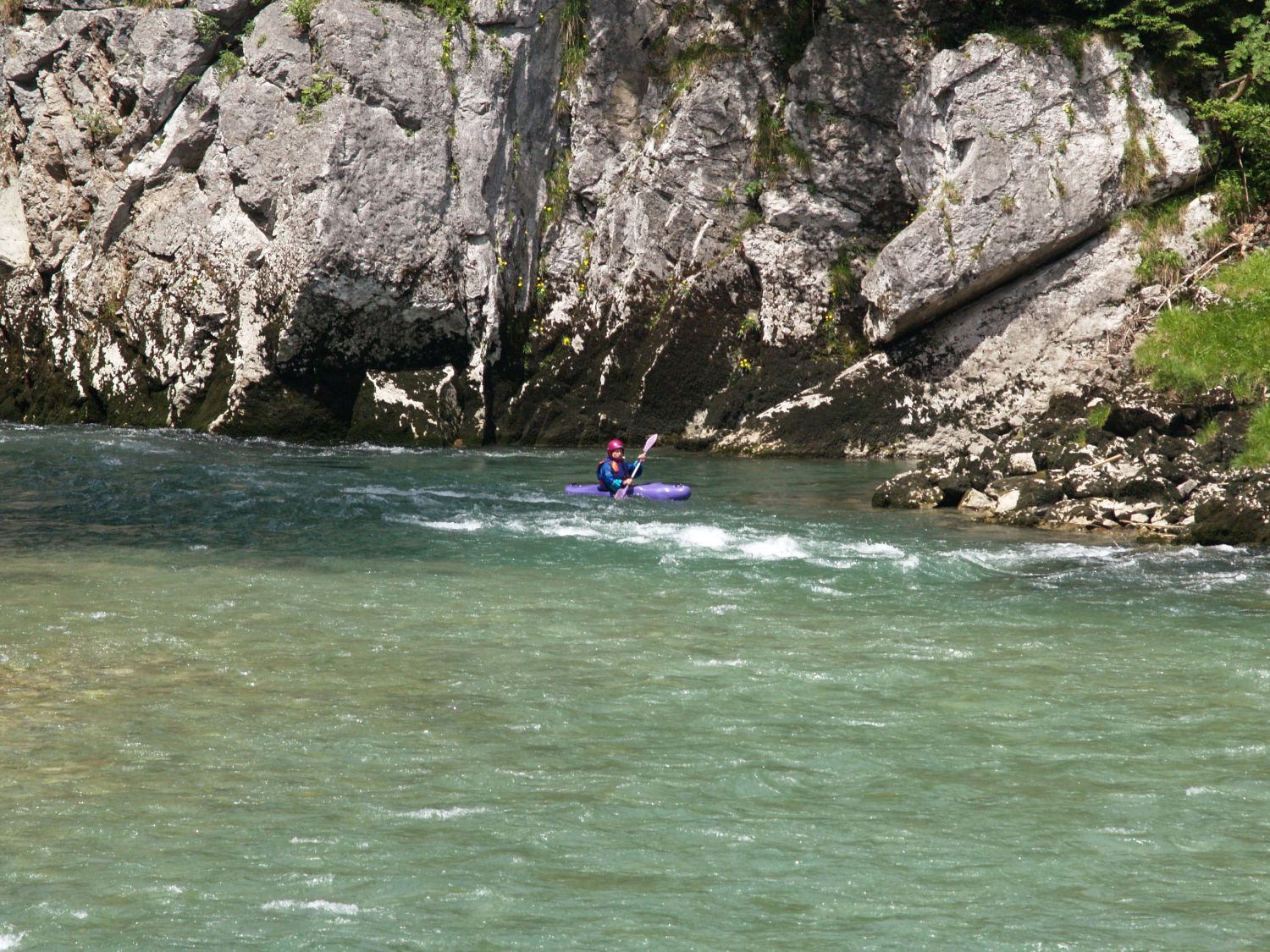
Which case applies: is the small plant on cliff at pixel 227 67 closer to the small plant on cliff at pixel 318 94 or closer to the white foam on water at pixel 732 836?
the small plant on cliff at pixel 318 94

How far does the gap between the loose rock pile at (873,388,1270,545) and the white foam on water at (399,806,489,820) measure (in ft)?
32.4

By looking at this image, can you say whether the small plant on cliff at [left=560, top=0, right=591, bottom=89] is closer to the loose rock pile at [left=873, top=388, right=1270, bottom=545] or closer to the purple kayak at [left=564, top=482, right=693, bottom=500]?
the purple kayak at [left=564, top=482, right=693, bottom=500]

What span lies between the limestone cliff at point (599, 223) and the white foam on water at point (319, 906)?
17.4 meters

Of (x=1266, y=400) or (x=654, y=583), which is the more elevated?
(x=1266, y=400)

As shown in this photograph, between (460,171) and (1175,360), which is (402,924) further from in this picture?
(460,171)

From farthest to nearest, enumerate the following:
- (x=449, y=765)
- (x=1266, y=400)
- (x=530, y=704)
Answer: (x=1266, y=400) → (x=530, y=704) → (x=449, y=765)

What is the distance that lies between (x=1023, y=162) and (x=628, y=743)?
657 inches

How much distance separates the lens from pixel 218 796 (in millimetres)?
6582

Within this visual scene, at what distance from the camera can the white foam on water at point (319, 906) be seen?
5.41m

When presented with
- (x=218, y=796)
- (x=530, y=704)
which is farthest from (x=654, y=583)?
(x=218, y=796)

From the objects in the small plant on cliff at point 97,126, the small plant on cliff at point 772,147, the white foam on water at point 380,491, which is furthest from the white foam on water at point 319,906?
the small plant on cliff at point 97,126

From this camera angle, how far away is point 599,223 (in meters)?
24.7

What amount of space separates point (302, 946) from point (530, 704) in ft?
10.2

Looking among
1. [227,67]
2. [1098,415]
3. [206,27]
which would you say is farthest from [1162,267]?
[206,27]
